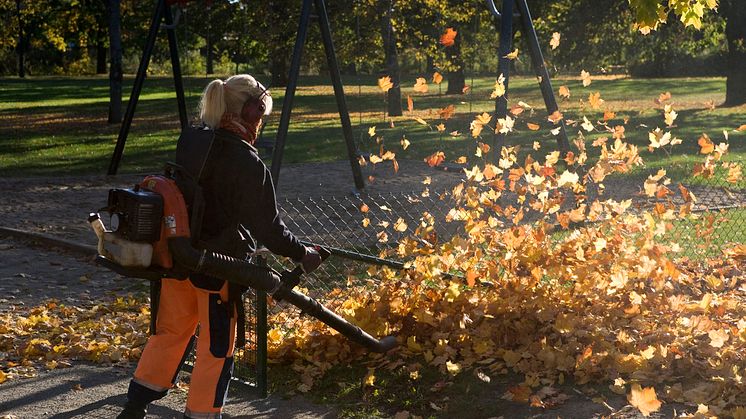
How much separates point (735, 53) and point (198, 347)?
25.2 metres

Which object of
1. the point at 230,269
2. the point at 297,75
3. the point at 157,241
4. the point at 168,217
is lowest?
the point at 230,269

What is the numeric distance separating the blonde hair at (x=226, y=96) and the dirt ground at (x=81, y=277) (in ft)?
5.93

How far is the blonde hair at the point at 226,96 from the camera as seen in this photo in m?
4.45

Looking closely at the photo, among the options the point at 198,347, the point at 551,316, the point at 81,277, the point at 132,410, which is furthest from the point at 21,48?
the point at 198,347

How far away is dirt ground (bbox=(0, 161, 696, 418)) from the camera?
5484 millimetres

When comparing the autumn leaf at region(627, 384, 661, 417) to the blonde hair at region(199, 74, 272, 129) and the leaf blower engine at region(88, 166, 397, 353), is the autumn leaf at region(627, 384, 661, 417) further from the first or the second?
the blonde hair at region(199, 74, 272, 129)

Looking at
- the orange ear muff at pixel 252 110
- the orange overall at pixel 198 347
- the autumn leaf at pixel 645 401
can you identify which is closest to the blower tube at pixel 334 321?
the orange overall at pixel 198 347

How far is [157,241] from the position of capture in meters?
4.29

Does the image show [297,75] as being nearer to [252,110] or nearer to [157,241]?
[252,110]

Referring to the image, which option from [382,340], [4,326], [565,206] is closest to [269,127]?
[565,206]

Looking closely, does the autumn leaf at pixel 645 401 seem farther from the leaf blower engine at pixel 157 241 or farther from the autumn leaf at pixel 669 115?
the autumn leaf at pixel 669 115

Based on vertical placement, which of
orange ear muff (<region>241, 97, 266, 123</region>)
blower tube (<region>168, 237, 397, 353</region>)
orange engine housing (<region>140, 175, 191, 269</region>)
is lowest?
blower tube (<region>168, 237, 397, 353</region>)

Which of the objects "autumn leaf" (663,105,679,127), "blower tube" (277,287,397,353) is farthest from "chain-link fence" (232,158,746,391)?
"blower tube" (277,287,397,353)

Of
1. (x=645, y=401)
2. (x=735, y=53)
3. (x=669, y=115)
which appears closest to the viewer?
(x=645, y=401)
